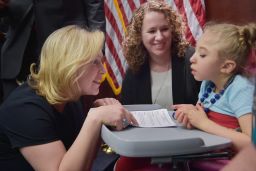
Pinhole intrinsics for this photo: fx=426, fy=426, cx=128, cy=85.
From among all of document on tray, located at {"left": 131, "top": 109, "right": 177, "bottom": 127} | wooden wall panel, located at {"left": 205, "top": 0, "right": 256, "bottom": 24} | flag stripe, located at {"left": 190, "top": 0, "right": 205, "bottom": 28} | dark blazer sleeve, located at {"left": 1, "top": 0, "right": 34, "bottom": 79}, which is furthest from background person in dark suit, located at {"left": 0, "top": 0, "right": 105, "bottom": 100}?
document on tray, located at {"left": 131, "top": 109, "right": 177, "bottom": 127}

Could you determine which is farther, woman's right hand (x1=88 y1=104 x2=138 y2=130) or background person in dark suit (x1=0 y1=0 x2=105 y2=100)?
background person in dark suit (x1=0 y1=0 x2=105 y2=100)

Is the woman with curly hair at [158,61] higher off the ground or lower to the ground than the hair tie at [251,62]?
lower

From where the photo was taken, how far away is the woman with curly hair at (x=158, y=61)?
7.72ft

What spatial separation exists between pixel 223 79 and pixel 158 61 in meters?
0.91

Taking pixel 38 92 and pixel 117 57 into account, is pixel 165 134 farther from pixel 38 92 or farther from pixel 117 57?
pixel 117 57

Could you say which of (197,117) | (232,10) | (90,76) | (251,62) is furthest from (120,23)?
(197,117)

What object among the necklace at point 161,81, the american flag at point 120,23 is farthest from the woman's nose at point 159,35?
the american flag at point 120,23

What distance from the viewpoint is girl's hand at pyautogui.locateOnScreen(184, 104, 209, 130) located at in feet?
4.56

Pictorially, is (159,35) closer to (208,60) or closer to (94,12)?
(94,12)

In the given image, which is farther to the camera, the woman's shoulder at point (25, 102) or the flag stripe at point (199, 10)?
the flag stripe at point (199, 10)

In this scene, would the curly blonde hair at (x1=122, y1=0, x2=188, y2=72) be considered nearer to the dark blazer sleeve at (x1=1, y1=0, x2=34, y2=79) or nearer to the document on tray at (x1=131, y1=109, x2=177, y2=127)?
the dark blazer sleeve at (x1=1, y1=0, x2=34, y2=79)

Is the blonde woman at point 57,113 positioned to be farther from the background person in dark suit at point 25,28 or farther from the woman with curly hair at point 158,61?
the background person in dark suit at point 25,28

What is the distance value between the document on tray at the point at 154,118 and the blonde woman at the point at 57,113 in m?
0.05

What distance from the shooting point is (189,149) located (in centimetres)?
112
